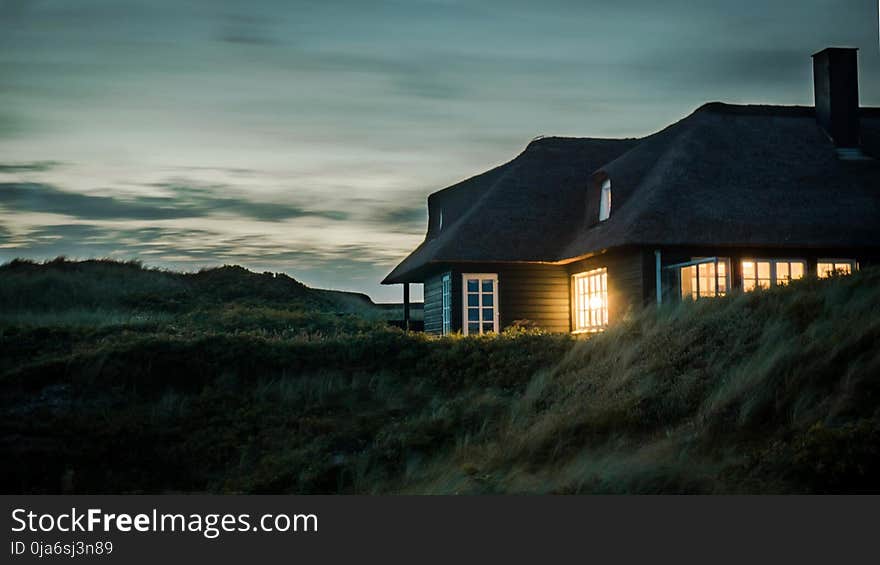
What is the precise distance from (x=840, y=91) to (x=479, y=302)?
12.1 metres

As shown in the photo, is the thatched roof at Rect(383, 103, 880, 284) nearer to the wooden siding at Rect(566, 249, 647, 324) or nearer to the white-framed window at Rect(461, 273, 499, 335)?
the wooden siding at Rect(566, 249, 647, 324)

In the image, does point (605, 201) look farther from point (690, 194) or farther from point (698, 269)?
point (698, 269)

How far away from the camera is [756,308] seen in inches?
648

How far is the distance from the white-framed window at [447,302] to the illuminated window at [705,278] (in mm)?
7338

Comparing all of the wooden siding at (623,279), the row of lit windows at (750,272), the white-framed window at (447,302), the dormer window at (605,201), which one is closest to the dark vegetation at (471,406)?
the wooden siding at (623,279)

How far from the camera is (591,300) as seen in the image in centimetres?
2852

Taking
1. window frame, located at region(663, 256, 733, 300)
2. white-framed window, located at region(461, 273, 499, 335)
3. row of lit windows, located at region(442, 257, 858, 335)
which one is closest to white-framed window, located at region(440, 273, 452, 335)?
row of lit windows, located at region(442, 257, 858, 335)

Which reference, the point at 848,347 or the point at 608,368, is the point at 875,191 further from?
the point at 848,347

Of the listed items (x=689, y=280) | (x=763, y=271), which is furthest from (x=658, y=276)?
(x=763, y=271)

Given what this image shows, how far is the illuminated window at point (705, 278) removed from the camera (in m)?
24.8

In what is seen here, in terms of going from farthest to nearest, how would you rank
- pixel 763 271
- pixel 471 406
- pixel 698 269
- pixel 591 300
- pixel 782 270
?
pixel 591 300 < pixel 782 270 < pixel 763 271 < pixel 698 269 < pixel 471 406

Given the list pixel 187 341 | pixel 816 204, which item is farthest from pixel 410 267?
pixel 816 204

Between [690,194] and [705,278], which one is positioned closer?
[705,278]

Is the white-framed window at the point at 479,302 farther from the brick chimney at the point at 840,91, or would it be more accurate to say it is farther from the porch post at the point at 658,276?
the brick chimney at the point at 840,91
